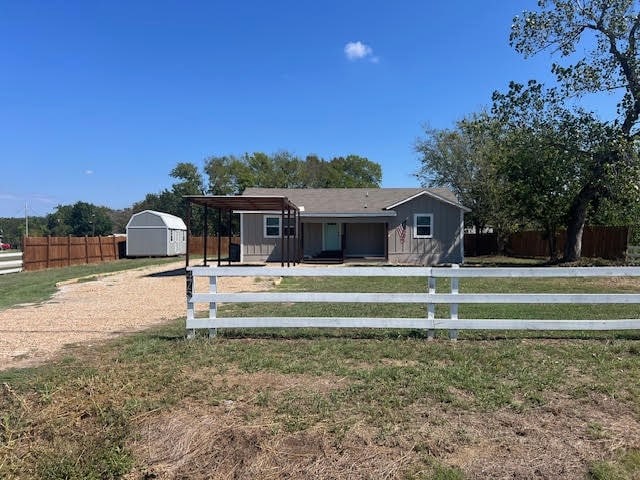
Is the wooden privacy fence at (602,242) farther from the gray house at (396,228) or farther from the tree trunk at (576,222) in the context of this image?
the gray house at (396,228)

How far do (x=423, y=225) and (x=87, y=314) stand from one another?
722 inches

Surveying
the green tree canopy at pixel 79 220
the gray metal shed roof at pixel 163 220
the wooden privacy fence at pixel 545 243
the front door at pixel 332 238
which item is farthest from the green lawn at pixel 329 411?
the green tree canopy at pixel 79 220

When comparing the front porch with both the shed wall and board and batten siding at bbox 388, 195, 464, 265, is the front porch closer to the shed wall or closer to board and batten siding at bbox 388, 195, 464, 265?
board and batten siding at bbox 388, 195, 464, 265

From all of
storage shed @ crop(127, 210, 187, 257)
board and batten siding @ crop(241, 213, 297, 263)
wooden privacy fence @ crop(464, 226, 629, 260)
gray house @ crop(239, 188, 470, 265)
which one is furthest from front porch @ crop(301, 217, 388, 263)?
storage shed @ crop(127, 210, 187, 257)

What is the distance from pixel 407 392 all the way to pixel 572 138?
20286mm

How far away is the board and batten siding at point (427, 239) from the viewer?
2456 centimetres

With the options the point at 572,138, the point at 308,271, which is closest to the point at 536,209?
the point at 572,138

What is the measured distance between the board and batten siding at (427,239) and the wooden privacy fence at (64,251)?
1678 cm

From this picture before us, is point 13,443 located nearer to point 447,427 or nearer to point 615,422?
point 447,427

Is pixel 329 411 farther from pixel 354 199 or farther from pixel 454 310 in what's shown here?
pixel 354 199

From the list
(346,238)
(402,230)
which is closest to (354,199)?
(346,238)

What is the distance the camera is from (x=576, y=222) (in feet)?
73.4

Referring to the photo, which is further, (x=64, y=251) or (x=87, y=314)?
(x=64, y=251)

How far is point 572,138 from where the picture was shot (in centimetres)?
2117
